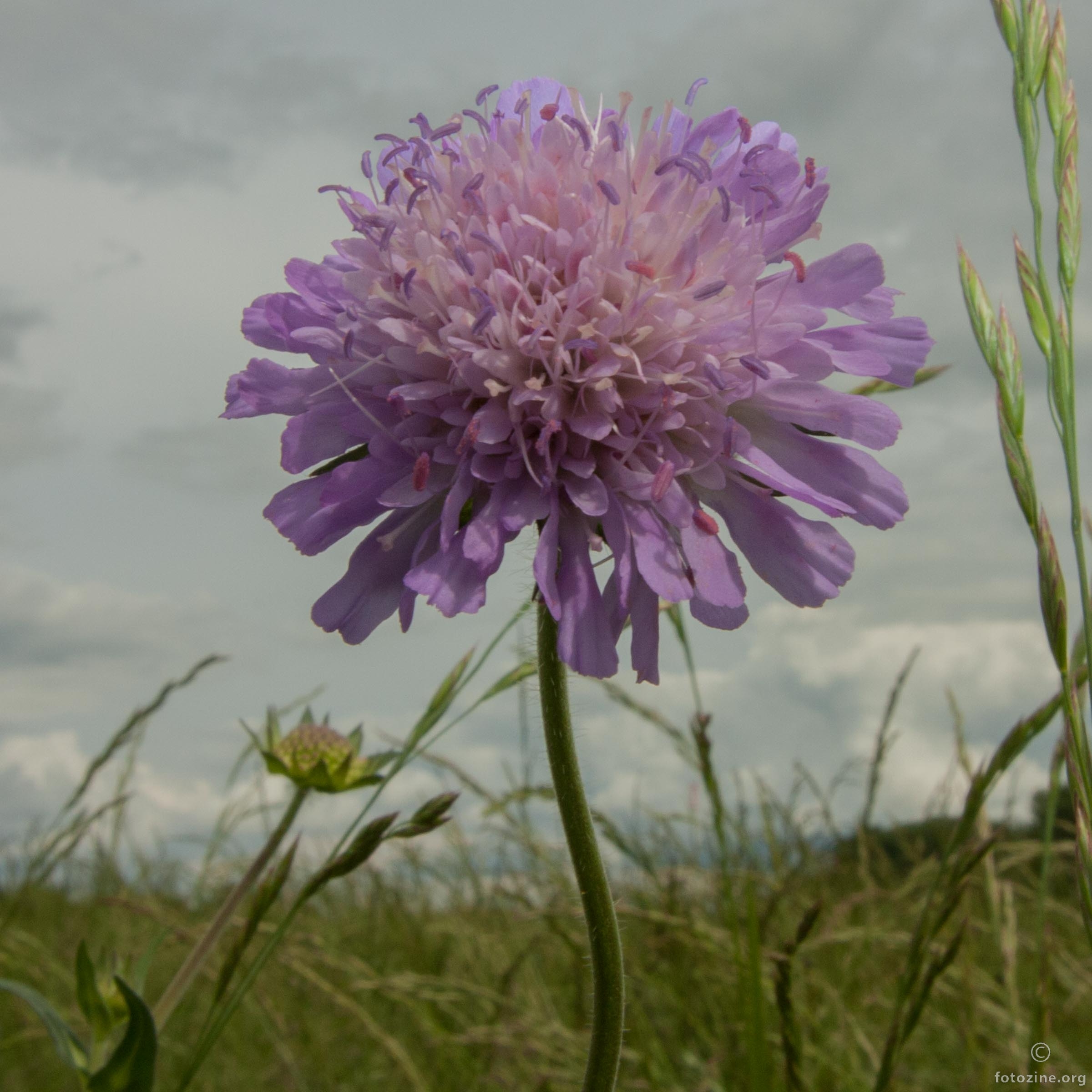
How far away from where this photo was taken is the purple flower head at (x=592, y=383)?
5.13 feet

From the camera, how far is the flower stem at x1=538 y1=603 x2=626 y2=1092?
1363mm

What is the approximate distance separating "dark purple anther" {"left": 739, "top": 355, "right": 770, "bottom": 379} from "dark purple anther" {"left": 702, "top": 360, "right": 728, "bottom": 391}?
36 mm

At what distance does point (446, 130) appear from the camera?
170cm

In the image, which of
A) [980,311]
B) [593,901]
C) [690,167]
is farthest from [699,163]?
[593,901]

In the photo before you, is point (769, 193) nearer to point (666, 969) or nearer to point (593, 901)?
point (593, 901)

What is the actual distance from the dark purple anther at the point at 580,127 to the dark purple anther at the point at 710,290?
0.30 metres

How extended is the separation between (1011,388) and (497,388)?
0.68m

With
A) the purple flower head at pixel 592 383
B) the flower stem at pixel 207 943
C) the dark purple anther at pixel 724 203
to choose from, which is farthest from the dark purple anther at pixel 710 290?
the flower stem at pixel 207 943

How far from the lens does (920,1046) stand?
126 inches

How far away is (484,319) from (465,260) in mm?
102

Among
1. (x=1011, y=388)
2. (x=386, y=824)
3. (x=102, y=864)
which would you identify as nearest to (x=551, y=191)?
(x=1011, y=388)

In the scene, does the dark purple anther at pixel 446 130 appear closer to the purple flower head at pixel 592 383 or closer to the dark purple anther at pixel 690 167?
the purple flower head at pixel 592 383

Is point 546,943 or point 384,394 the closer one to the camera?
point 384,394

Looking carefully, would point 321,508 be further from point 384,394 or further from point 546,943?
point 546,943
